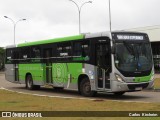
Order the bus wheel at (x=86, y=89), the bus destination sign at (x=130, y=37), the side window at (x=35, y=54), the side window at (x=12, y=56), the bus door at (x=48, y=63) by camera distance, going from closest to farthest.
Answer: the bus destination sign at (x=130, y=37)
the bus wheel at (x=86, y=89)
the bus door at (x=48, y=63)
the side window at (x=35, y=54)
the side window at (x=12, y=56)

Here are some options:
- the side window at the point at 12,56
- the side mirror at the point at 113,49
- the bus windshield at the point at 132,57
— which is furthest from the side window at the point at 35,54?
the side mirror at the point at 113,49

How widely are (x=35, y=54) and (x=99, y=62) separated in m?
7.24

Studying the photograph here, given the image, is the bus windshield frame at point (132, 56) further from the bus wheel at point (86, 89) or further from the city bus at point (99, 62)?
the bus wheel at point (86, 89)

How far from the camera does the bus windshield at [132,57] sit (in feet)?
62.2

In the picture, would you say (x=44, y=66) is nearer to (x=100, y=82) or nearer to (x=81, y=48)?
(x=81, y=48)

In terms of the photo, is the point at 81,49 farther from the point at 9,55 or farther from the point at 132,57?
the point at 9,55

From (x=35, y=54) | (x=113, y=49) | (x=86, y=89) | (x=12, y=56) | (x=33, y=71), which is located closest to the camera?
(x=113, y=49)

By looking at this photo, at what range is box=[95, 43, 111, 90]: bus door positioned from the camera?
19.2m

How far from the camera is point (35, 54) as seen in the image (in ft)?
85.3

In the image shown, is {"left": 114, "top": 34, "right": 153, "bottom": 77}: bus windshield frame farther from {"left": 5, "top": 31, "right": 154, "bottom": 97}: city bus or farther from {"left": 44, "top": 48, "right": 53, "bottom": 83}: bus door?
{"left": 44, "top": 48, "right": 53, "bottom": 83}: bus door

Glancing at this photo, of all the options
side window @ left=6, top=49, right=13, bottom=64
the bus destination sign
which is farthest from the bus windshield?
side window @ left=6, top=49, right=13, bottom=64

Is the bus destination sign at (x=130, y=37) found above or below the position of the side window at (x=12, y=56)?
above

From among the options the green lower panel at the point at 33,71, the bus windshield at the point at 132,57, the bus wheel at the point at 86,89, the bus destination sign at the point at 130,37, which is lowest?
the bus wheel at the point at 86,89

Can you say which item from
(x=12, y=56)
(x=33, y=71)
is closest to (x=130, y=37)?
(x=33, y=71)
